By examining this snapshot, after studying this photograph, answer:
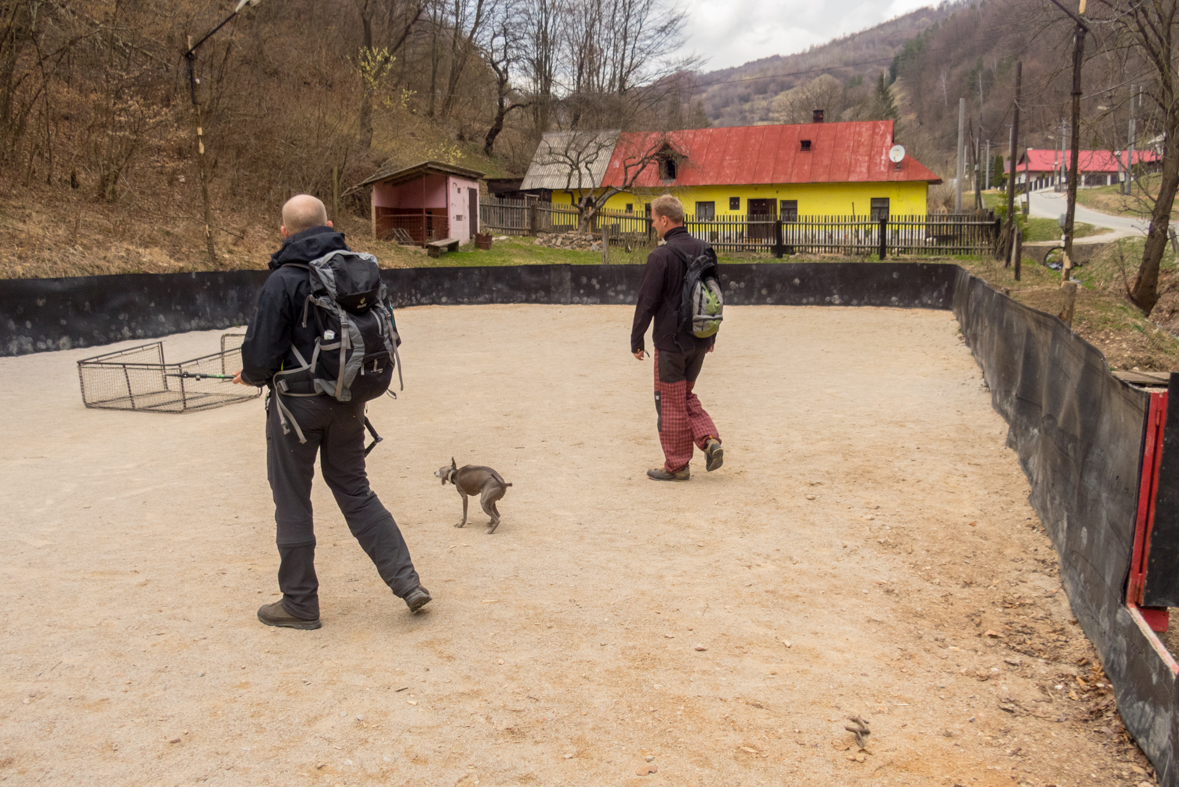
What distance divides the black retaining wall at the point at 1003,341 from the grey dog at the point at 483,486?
3.25 m

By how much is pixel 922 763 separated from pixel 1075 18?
1569 cm

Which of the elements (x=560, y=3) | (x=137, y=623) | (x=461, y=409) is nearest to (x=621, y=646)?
(x=137, y=623)

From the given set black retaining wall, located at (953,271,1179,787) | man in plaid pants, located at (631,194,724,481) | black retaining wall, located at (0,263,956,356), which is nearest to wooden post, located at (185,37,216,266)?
black retaining wall, located at (0,263,956,356)

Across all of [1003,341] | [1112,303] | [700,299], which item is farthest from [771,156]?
[700,299]

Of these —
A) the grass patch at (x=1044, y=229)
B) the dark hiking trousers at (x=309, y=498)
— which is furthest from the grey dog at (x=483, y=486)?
the grass patch at (x=1044, y=229)

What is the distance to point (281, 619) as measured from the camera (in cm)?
418

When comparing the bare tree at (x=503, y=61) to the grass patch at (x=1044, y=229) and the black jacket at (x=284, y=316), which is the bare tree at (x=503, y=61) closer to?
the grass patch at (x=1044, y=229)

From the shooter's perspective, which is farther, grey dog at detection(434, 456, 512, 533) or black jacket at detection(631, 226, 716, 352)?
black jacket at detection(631, 226, 716, 352)

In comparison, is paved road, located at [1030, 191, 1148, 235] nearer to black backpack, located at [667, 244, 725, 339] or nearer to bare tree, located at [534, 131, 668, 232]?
bare tree, located at [534, 131, 668, 232]

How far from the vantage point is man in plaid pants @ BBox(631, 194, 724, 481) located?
6.64 metres

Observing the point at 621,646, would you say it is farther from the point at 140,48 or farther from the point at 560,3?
the point at 560,3

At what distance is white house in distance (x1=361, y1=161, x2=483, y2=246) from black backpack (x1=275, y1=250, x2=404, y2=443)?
1040 inches

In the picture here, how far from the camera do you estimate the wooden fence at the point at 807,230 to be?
1156 inches

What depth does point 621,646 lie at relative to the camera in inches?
157
